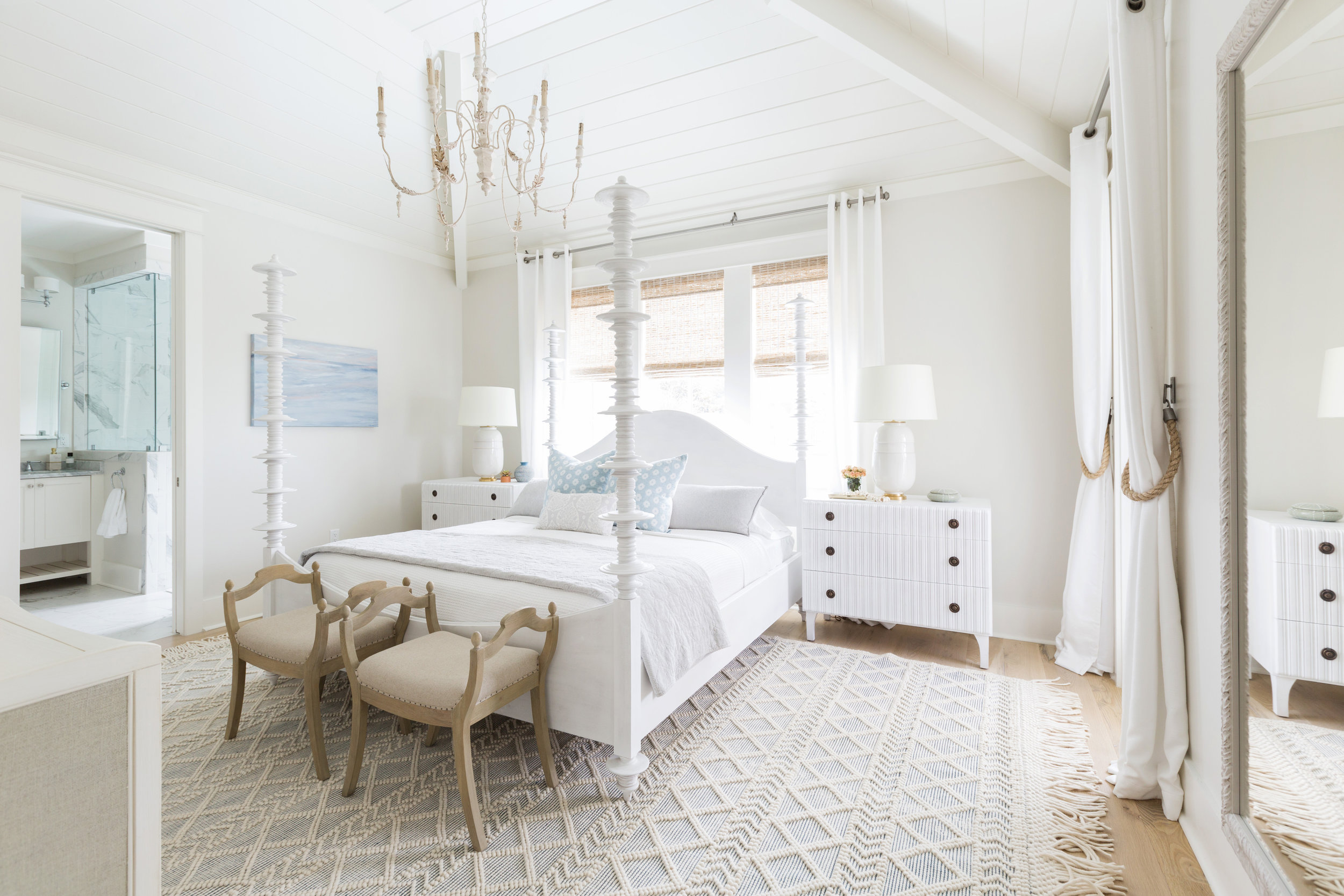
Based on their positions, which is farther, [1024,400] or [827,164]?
[827,164]

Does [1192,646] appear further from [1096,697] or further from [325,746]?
[325,746]

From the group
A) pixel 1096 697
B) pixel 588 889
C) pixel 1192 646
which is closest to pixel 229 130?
pixel 588 889

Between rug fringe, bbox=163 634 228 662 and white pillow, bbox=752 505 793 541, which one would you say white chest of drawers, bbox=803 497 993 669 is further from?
rug fringe, bbox=163 634 228 662

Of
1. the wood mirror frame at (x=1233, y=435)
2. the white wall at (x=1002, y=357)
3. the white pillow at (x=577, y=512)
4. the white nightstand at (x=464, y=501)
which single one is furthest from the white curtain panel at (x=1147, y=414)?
the white nightstand at (x=464, y=501)

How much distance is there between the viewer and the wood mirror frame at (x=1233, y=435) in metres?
1.28

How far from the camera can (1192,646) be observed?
1.69 m

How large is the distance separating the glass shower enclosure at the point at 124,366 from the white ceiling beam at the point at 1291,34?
5.48m

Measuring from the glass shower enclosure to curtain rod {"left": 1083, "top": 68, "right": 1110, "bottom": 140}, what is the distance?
17.9 ft

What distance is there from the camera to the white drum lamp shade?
916mm

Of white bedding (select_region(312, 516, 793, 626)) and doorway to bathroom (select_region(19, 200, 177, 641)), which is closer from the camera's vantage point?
white bedding (select_region(312, 516, 793, 626))

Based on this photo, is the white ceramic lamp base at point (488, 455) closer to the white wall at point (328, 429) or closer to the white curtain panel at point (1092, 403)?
the white wall at point (328, 429)

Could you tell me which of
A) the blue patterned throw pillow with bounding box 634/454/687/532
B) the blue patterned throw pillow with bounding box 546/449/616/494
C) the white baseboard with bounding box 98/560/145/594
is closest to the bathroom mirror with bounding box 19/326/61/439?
the white baseboard with bounding box 98/560/145/594

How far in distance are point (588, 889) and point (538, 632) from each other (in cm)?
72

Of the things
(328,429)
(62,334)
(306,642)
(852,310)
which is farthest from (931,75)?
(62,334)
